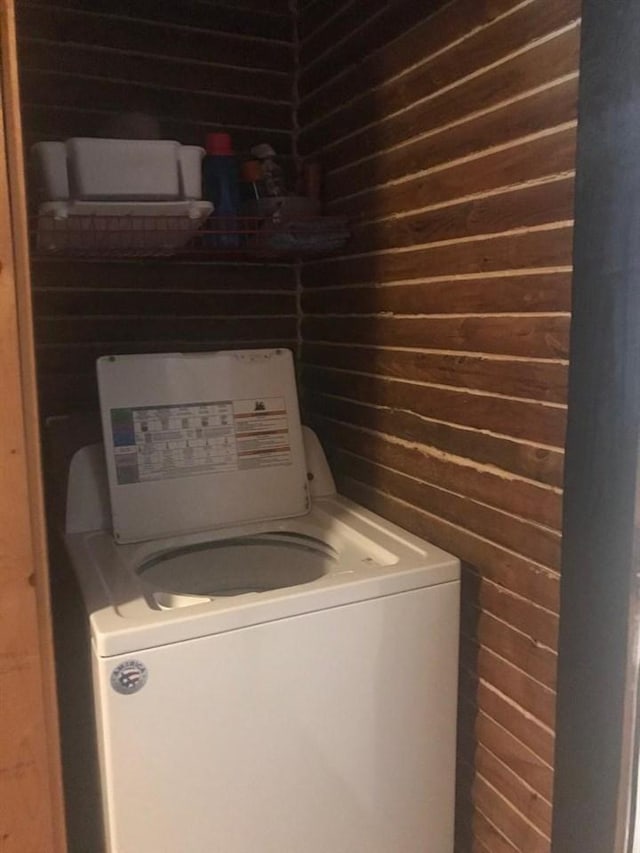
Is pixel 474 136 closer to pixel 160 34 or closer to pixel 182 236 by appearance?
pixel 182 236

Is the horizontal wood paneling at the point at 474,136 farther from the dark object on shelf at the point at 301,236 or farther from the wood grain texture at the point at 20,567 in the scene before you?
the wood grain texture at the point at 20,567

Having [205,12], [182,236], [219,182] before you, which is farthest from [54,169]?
[205,12]

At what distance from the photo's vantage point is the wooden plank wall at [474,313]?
1106mm

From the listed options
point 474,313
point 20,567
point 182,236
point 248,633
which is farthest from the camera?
point 182,236

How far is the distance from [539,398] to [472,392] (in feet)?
0.56

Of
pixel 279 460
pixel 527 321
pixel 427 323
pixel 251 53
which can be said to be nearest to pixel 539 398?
pixel 527 321

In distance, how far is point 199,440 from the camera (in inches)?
62.1

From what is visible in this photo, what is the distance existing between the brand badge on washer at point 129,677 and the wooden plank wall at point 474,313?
23.1 inches

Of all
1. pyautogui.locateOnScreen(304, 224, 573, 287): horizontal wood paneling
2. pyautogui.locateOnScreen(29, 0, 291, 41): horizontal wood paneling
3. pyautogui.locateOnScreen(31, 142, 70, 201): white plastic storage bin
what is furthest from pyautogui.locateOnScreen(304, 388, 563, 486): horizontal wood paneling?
pyautogui.locateOnScreen(29, 0, 291, 41): horizontal wood paneling

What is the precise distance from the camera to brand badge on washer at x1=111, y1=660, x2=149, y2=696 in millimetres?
1063

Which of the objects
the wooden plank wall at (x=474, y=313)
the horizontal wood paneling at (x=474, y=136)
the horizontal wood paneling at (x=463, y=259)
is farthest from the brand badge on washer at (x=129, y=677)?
the horizontal wood paneling at (x=474, y=136)

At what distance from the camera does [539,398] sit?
1.13 metres

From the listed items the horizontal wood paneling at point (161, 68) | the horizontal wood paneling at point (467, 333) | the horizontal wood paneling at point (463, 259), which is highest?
the horizontal wood paneling at point (161, 68)

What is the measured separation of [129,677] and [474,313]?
79 cm
